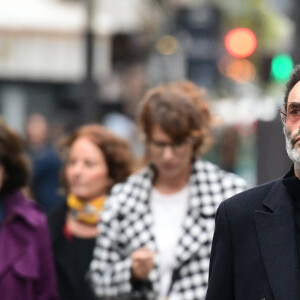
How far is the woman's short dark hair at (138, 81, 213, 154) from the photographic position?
6.40m

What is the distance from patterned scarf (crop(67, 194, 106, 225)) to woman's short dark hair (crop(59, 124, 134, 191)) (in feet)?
0.67

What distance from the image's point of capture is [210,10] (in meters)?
25.9

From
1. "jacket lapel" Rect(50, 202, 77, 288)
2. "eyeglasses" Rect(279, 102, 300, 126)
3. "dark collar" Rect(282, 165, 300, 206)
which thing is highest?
"eyeglasses" Rect(279, 102, 300, 126)

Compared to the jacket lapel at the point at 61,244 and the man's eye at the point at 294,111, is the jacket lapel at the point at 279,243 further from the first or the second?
the jacket lapel at the point at 61,244

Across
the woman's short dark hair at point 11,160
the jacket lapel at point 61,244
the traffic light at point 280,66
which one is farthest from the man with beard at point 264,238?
the traffic light at point 280,66

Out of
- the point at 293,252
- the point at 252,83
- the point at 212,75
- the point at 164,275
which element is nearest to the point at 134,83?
the point at 212,75

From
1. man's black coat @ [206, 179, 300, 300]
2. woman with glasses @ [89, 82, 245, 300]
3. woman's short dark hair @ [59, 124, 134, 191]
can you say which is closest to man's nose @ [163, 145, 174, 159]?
woman with glasses @ [89, 82, 245, 300]

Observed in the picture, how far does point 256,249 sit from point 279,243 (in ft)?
0.30

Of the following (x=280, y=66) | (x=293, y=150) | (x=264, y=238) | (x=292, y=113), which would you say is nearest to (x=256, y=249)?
(x=264, y=238)

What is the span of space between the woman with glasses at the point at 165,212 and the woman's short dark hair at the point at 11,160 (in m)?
0.53

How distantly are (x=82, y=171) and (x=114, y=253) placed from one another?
0.89 metres

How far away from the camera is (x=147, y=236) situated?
6.27 m

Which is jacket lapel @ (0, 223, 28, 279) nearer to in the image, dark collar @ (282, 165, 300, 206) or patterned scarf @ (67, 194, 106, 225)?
patterned scarf @ (67, 194, 106, 225)

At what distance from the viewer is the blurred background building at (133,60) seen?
13.2m
